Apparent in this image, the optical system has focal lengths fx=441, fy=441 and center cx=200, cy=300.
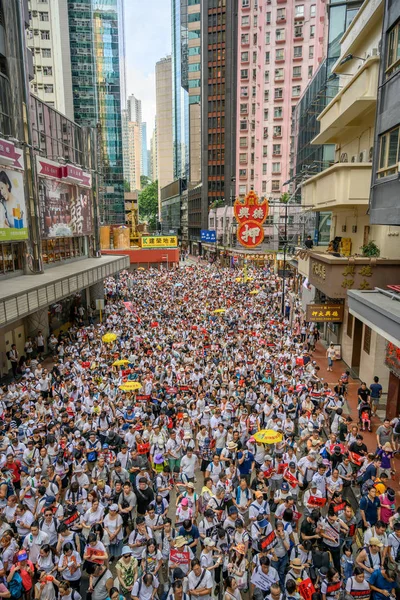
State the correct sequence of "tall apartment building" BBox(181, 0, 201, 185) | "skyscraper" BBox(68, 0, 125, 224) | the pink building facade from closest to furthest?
the pink building facade, "skyscraper" BBox(68, 0, 125, 224), "tall apartment building" BBox(181, 0, 201, 185)

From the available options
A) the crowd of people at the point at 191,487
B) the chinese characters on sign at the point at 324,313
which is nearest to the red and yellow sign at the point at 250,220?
the chinese characters on sign at the point at 324,313

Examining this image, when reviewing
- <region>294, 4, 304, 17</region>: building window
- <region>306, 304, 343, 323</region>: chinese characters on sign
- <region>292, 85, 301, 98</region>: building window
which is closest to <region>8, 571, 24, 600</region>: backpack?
<region>306, 304, 343, 323</region>: chinese characters on sign

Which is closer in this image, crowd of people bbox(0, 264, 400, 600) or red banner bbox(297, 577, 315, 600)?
red banner bbox(297, 577, 315, 600)

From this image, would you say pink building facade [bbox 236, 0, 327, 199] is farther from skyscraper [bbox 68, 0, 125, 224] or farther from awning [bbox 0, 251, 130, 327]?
awning [bbox 0, 251, 130, 327]

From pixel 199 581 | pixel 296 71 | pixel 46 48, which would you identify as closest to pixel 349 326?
pixel 199 581

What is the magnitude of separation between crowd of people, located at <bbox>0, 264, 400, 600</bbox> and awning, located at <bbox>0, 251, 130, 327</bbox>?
2586 millimetres

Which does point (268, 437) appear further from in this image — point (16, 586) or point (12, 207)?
point (12, 207)

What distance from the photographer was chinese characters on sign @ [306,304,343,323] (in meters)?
19.2

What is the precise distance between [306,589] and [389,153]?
37.4 ft

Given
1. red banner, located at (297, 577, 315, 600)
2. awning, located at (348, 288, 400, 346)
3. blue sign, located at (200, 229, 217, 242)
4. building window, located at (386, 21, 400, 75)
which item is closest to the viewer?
red banner, located at (297, 577, 315, 600)

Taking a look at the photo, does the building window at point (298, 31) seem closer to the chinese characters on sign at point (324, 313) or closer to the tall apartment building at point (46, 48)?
the tall apartment building at point (46, 48)

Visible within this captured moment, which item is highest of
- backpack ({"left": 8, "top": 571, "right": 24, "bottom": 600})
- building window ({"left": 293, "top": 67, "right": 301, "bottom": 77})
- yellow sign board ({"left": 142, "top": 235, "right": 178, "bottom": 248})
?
building window ({"left": 293, "top": 67, "right": 301, "bottom": 77})

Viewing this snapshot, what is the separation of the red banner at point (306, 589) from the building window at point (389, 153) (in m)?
10.4

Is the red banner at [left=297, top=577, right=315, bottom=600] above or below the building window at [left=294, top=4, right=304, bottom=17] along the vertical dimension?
below
